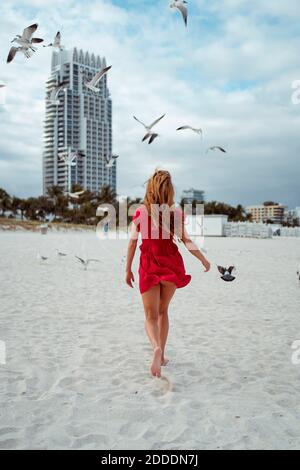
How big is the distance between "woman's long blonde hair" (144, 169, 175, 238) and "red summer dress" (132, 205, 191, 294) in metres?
0.05

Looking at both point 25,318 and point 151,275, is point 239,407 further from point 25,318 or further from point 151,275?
point 25,318

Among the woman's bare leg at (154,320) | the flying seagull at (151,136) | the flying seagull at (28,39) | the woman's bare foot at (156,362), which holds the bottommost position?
the woman's bare foot at (156,362)

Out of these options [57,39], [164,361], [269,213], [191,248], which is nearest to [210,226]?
[57,39]

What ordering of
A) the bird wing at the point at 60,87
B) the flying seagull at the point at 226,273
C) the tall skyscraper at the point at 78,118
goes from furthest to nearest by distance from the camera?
the tall skyscraper at the point at 78,118 < the bird wing at the point at 60,87 < the flying seagull at the point at 226,273

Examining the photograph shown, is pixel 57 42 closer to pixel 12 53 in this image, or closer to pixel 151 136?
pixel 12 53

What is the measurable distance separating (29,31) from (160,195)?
5045 mm

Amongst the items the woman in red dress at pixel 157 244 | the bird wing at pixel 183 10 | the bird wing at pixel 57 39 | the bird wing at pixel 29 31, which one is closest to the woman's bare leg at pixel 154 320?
the woman in red dress at pixel 157 244

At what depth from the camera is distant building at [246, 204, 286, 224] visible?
3986 inches

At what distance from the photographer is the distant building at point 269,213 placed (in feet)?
332

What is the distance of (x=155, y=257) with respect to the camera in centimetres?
336

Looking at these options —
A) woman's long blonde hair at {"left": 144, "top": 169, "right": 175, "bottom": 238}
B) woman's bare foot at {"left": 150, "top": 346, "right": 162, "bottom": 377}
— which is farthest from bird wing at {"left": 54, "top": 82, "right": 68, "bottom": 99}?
woman's bare foot at {"left": 150, "top": 346, "right": 162, "bottom": 377}

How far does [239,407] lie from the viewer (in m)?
3.05

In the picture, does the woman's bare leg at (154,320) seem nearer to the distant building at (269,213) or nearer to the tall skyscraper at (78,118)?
the tall skyscraper at (78,118)

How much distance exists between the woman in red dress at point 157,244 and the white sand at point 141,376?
0.53 m
